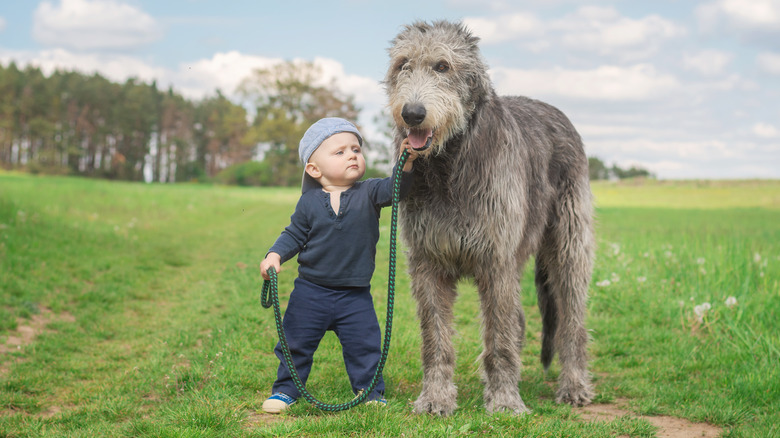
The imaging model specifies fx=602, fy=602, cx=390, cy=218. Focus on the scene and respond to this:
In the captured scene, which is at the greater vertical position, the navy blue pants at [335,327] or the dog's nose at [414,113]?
the dog's nose at [414,113]

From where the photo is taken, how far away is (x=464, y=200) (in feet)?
12.8

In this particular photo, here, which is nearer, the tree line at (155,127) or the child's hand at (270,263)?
the child's hand at (270,263)

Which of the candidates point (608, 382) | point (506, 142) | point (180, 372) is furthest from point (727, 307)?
point (180, 372)

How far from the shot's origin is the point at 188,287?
9.42 metres

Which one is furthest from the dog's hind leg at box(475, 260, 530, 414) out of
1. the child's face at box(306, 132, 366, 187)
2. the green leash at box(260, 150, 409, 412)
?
the child's face at box(306, 132, 366, 187)

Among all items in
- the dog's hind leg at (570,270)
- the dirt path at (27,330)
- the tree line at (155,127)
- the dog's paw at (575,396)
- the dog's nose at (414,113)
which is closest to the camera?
the dog's nose at (414,113)

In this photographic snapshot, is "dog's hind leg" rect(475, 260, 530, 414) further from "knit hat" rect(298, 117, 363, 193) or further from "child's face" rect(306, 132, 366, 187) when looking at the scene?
"knit hat" rect(298, 117, 363, 193)

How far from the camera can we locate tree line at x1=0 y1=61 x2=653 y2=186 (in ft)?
176

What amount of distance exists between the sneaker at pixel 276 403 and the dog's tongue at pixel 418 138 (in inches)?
77.3

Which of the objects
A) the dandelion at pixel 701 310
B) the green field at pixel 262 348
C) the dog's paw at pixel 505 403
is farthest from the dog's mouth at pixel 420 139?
the dandelion at pixel 701 310

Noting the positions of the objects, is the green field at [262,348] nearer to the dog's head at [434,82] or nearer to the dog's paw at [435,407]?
the dog's paw at [435,407]

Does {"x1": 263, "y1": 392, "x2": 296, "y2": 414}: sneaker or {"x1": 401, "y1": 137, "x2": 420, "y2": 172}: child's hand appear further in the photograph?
{"x1": 263, "y1": 392, "x2": 296, "y2": 414}: sneaker

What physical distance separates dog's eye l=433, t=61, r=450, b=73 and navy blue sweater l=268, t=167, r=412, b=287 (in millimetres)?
811

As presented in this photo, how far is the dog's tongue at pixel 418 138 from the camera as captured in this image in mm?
3510
